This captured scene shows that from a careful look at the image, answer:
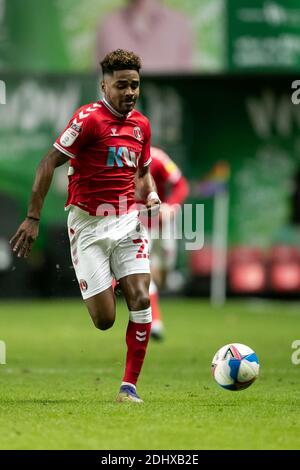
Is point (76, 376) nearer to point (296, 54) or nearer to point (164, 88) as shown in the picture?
point (296, 54)

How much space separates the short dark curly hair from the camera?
8820 mm

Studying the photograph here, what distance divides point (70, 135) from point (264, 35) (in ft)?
49.6

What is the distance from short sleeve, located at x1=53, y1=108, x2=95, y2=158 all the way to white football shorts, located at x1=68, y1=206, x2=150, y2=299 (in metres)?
0.57

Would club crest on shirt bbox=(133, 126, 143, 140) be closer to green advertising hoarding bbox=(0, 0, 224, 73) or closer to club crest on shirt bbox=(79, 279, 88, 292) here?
club crest on shirt bbox=(79, 279, 88, 292)

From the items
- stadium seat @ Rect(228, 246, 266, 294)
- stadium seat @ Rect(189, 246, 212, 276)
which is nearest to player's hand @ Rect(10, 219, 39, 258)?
stadium seat @ Rect(189, 246, 212, 276)

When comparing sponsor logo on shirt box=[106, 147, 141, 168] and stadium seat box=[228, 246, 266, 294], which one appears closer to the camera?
sponsor logo on shirt box=[106, 147, 141, 168]

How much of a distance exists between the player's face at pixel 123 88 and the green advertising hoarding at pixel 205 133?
16.1 meters

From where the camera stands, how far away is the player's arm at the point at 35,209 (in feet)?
28.2

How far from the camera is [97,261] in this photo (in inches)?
357

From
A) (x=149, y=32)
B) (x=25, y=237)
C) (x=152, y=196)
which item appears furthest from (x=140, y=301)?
(x=149, y=32)

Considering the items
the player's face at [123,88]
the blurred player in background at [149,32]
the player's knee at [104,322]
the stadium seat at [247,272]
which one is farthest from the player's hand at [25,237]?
the stadium seat at [247,272]

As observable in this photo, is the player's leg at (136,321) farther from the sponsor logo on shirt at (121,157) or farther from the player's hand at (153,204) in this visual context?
the sponsor logo on shirt at (121,157)

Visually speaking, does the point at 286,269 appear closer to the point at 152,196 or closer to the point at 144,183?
the point at 144,183
